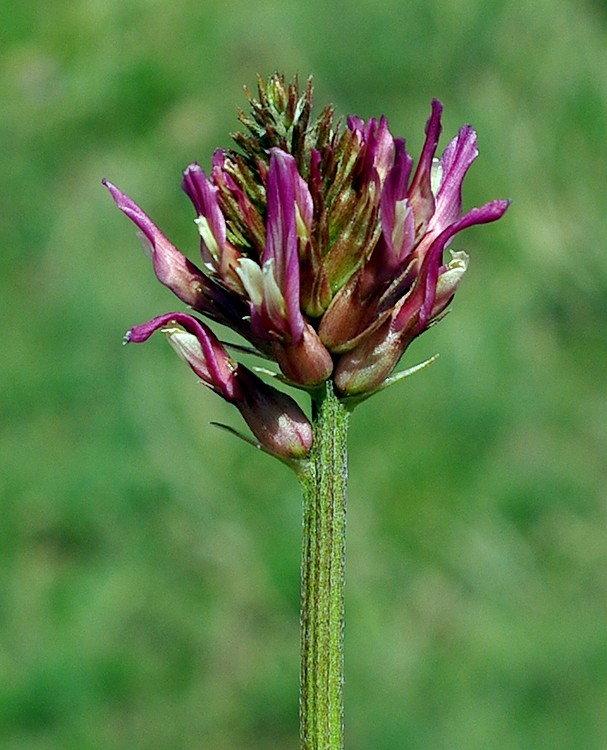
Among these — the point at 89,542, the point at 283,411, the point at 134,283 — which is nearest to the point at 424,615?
the point at 89,542

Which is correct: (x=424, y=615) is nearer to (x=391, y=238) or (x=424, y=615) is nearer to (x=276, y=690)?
(x=276, y=690)

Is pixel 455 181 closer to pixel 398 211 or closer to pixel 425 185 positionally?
pixel 425 185

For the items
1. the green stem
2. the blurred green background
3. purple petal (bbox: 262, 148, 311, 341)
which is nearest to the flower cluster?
purple petal (bbox: 262, 148, 311, 341)

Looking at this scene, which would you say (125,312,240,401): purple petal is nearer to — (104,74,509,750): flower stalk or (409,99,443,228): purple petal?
(104,74,509,750): flower stalk

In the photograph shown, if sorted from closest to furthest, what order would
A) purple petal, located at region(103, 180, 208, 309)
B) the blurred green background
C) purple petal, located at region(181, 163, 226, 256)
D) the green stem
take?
the green stem, purple petal, located at region(181, 163, 226, 256), purple petal, located at region(103, 180, 208, 309), the blurred green background

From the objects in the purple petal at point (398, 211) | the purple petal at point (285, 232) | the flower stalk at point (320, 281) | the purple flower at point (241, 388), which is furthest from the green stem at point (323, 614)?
the purple petal at point (398, 211)

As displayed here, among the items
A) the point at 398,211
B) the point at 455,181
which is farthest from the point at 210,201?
the point at 455,181
